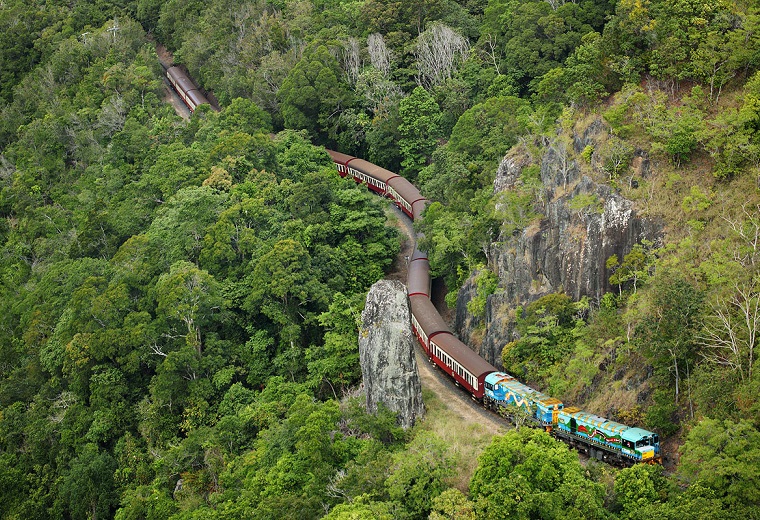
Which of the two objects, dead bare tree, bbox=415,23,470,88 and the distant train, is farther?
dead bare tree, bbox=415,23,470,88

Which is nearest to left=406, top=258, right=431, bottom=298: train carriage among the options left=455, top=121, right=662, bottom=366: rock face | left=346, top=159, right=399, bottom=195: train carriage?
left=455, top=121, right=662, bottom=366: rock face

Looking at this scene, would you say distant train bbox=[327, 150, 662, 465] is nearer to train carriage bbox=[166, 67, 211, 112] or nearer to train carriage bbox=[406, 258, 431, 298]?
train carriage bbox=[406, 258, 431, 298]

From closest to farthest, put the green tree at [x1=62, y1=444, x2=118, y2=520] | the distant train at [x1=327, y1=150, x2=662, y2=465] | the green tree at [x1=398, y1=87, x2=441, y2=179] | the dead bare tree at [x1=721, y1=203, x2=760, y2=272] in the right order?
1. the distant train at [x1=327, y1=150, x2=662, y2=465]
2. the dead bare tree at [x1=721, y1=203, x2=760, y2=272]
3. the green tree at [x1=62, y1=444, x2=118, y2=520]
4. the green tree at [x1=398, y1=87, x2=441, y2=179]

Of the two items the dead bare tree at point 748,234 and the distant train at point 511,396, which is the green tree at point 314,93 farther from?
the dead bare tree at point 748,234

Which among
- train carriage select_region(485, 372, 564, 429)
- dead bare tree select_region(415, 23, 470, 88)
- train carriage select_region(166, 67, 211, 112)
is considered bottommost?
train carriage select_region(485, 372, 564, 429)

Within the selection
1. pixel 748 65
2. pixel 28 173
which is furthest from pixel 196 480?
pixel 28 173

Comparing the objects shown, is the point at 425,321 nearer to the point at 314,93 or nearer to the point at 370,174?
the point at 370,174
